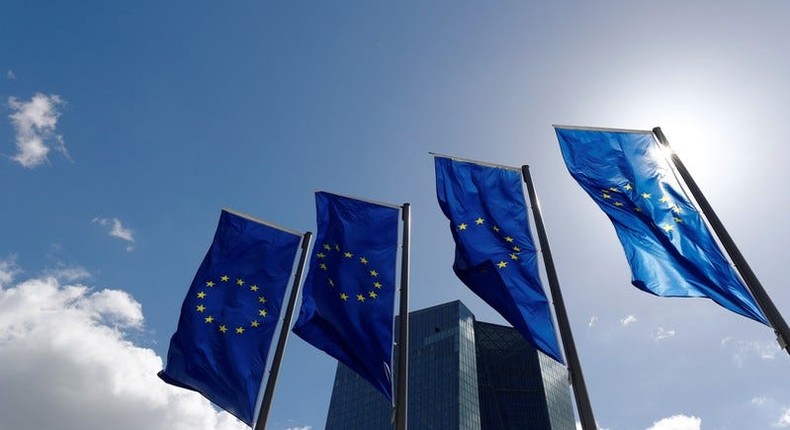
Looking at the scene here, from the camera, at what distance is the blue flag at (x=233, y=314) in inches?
632

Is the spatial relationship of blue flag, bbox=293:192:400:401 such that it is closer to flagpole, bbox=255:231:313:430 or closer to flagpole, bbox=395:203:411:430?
flagpole, bbox=395:203:411:430

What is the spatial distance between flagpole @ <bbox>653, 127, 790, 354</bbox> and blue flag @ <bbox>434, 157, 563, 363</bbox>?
14.3 feet

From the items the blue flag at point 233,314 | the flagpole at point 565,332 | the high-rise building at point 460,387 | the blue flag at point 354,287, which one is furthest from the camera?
the high-rise building at point 460,387

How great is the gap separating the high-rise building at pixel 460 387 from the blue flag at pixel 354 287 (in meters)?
130

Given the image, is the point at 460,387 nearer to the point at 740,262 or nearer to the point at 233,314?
the point at 233,314

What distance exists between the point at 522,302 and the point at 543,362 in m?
172

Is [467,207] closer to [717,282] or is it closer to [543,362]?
[717,282]

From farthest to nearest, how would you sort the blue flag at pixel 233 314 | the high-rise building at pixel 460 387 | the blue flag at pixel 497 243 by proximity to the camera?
the high-rise building at pixel 460 387, the blue flag at pixel 233 314, the blue flag at pixel 497 243

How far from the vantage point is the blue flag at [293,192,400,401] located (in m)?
15.4

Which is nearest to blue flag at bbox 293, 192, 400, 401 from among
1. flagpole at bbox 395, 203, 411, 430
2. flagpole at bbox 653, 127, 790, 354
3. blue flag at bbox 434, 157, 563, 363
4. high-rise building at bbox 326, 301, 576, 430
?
flagpole at bbox 395, 203, 411, 430

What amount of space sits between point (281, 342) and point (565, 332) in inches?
330

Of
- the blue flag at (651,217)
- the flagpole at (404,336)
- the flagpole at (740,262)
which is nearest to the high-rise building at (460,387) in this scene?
the flagpole at (404,336)

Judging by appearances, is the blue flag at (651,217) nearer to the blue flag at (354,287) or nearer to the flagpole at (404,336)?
the flagpole at (404,336)

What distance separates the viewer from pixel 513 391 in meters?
170
